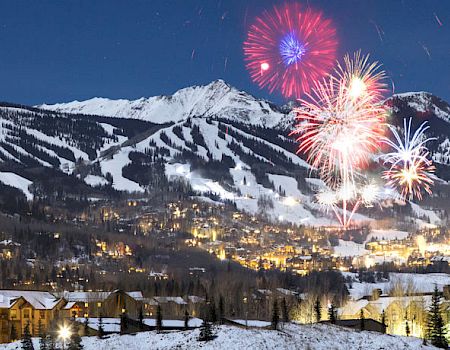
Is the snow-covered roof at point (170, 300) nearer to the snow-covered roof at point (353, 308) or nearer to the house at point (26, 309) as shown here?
the house at point (26, 309)

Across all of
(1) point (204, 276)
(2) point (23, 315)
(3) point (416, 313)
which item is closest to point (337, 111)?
(3) point (416, 313)

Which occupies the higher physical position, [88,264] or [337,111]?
[337,111]

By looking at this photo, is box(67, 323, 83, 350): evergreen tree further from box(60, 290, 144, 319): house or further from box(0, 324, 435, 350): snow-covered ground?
box(60, 290, 144, 319): house

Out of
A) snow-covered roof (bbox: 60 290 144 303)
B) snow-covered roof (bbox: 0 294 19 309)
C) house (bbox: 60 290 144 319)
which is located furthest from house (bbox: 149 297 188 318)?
snow-covered roof (bbox: 0 294 19 309)

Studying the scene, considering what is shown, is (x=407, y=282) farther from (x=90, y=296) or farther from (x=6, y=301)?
(x=6, y=301)

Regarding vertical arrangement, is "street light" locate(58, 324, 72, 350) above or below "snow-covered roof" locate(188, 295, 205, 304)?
below

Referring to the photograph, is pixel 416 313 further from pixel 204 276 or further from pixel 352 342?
pixel 204 276

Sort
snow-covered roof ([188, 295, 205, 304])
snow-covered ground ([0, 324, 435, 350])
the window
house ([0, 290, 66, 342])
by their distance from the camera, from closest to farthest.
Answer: snow-covered ground ([0, 324, 435, 350])
house ([0, 290, 66, 342])
the window
snow-covered roof ([188, 295, 205, 304])

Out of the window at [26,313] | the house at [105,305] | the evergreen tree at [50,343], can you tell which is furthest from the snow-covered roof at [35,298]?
the evergreen tree at [50,343]
